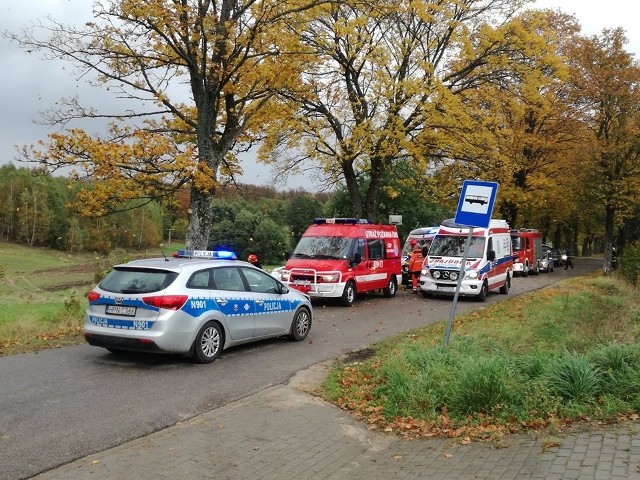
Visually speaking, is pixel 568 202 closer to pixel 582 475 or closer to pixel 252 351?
pixel 252 351

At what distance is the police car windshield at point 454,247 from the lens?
20.0 m

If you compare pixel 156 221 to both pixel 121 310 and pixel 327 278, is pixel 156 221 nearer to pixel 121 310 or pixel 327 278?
pixel 327 278

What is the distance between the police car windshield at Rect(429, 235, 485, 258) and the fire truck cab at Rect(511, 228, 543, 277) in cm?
1357

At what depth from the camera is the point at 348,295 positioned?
17.0 metres

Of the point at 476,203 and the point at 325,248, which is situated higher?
the point at 476,203

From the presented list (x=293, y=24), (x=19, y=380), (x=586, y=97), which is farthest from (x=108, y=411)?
(x=586, y=97)

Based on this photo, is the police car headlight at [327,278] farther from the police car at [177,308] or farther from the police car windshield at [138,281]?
the police car windshield at [138,281]

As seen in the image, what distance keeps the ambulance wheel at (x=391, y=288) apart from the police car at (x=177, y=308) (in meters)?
10.3

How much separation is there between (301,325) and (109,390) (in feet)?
15.0

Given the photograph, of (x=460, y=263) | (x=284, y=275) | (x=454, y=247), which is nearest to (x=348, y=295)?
(x=284, y=275)

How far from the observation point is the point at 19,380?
753 cm

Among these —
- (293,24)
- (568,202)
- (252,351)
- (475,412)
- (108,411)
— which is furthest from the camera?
(568,202)

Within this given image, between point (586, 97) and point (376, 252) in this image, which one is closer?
point (376, 252)

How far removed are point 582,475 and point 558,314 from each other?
10.2 metres
